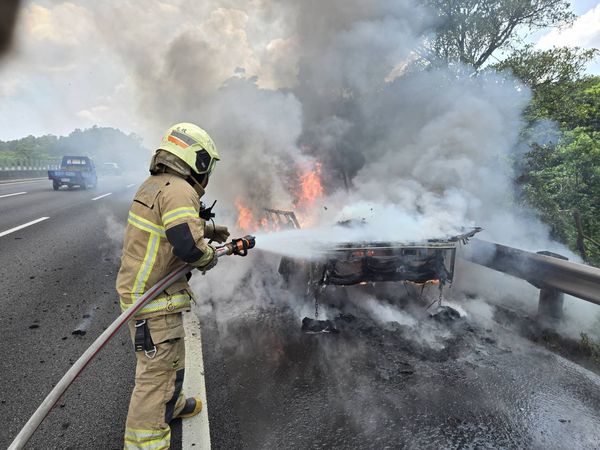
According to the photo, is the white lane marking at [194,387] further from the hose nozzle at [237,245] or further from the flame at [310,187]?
the flame at [310,187]

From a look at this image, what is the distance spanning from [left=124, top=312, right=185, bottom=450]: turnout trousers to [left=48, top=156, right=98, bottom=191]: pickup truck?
19.8 m

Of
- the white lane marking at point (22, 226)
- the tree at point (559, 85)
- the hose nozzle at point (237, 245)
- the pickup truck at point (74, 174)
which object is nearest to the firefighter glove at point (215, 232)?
the hose nozzle at point (237, 245)

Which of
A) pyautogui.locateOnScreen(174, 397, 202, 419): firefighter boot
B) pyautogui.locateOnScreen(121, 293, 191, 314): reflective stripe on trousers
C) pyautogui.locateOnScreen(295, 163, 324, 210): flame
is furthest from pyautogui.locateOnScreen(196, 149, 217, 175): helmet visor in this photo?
pyautogui.locateOnScreen(295, 163, 324, 210): flame

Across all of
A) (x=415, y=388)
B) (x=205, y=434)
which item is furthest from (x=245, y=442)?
(x=415, y=388)

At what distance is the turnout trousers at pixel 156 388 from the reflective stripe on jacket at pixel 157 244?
0.12 metres

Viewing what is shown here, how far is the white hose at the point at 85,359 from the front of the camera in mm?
1726

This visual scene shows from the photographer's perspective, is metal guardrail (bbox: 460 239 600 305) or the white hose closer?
the white hose

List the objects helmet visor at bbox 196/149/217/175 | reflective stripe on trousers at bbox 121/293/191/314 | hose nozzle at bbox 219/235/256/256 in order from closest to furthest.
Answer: reflective stripe on trousers at bbox 121/293/191/314 → helmet visor at bbox 196/149/217/175 → hose nozzle at bbox 219/235/256/256

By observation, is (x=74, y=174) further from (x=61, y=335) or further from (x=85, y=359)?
(x=85, y=359)

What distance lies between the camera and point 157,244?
2.35m

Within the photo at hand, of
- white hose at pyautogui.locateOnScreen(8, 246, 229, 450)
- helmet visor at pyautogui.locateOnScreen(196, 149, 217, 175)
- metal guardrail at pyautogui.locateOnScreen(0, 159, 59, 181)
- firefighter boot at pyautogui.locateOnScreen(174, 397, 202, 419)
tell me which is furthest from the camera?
metal guardrail at pyautogui.locateOnScreen(0, 159, 59, 181)

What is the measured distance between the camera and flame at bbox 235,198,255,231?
763cm

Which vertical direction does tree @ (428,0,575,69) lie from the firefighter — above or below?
above

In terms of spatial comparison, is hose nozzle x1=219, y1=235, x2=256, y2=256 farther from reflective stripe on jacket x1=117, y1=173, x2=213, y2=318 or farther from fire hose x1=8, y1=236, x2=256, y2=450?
reflective stripe on jacket x1=117, y1=173, x2=213, y2=318
